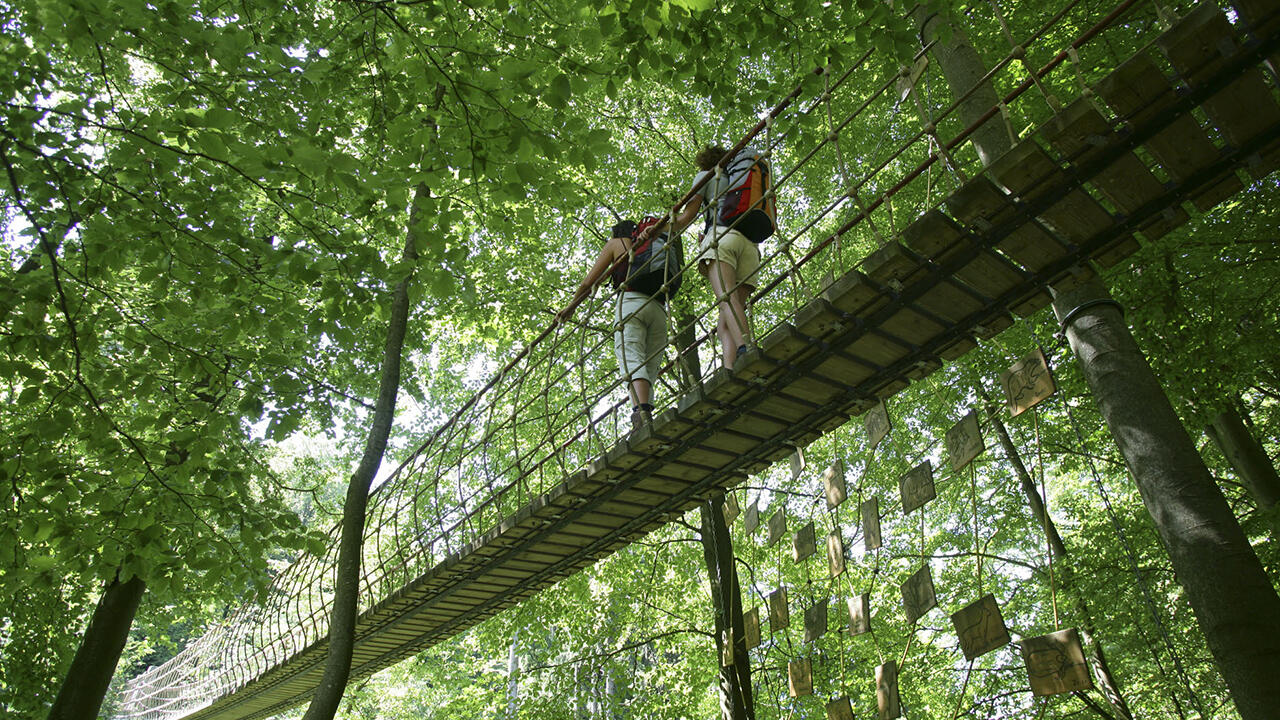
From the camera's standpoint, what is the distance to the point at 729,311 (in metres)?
Result: 3.76

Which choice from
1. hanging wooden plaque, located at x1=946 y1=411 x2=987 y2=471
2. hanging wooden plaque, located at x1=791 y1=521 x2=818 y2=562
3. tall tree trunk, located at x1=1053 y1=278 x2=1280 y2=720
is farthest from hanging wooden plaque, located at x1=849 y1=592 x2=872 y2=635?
tall tree trunk, located at x1=1053 y1=278 x2=1280 y2=720

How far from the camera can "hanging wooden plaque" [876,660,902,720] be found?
145 inches

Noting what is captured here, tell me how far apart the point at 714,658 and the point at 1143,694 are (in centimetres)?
442

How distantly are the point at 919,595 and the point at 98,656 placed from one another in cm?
636

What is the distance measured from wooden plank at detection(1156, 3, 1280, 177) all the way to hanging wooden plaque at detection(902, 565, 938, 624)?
1970 millimetres

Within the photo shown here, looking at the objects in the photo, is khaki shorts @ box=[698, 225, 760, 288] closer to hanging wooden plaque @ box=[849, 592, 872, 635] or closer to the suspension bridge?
the suspension bridge

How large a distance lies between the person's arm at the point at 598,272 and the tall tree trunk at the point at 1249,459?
532 cm

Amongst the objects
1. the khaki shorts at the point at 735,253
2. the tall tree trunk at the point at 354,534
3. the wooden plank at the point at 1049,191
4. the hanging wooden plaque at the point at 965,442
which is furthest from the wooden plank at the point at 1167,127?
the tall tree trunk at the point at 354,534

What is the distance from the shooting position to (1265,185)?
5891mm

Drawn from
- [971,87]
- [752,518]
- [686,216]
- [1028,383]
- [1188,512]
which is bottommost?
[1188,512]

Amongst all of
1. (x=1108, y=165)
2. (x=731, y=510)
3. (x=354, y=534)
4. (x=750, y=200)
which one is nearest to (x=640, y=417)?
(x=731, y=510)

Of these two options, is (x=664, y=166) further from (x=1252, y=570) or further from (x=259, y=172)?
(x=1252, y=570)

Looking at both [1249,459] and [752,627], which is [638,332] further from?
[1249,459]

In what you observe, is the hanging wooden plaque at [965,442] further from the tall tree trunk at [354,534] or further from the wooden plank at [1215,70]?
the tall tree trunk at [354,534]
